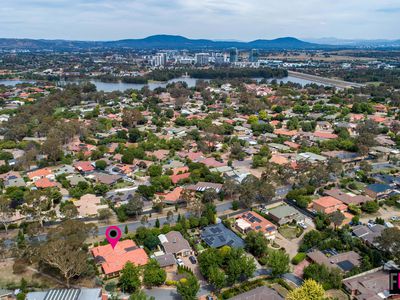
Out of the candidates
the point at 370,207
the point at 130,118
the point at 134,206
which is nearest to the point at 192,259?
the point at 134,206

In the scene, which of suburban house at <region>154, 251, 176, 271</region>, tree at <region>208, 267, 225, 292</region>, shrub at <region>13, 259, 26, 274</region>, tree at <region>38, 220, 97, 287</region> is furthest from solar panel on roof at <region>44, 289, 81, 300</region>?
tree at <region>208, 267, 225, 292</region>

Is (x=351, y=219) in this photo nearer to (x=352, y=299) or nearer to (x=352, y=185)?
(x=352, y=185)

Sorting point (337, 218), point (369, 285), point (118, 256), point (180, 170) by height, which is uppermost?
point (337, 218)

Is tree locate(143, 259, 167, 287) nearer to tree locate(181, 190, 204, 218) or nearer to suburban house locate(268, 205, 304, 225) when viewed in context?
tree locate(181, 190, 204, 218)

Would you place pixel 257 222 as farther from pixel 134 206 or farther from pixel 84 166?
pixel 84 166

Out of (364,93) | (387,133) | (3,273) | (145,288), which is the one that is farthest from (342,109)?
(3,273)

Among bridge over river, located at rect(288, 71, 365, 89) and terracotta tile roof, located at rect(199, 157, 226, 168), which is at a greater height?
bridge over river, located at rect(288, 71, 365, 89)
